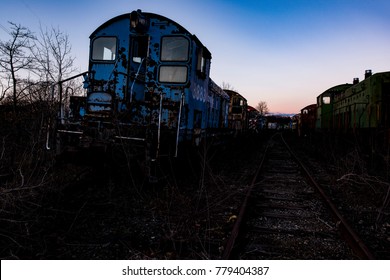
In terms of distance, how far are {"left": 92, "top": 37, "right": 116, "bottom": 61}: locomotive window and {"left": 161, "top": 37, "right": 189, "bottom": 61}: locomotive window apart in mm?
1268

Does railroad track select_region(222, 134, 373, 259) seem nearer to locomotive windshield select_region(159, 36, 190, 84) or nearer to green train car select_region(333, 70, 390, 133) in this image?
locomotive windshield select_region(159, 36, 190, 84)

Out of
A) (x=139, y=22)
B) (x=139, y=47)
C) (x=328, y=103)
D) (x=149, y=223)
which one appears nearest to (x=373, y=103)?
(x=139, y=47)

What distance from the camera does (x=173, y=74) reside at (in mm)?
7172

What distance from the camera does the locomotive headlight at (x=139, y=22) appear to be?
6.80 m

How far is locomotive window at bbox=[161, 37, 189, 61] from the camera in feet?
23.3

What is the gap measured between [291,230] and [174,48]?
504cm

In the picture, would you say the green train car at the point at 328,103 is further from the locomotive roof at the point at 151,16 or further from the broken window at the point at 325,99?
the locomotive roof at the point at 151,16

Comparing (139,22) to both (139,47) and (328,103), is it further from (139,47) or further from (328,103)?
(328,103)

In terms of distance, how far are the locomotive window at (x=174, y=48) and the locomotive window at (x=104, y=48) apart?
1.27 meters

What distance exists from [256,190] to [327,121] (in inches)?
515

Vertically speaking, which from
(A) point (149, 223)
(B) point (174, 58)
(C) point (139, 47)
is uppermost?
(C) point (139, 47)

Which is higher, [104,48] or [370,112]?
[104,48]

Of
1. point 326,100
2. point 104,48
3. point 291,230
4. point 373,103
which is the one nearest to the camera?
point 291,230

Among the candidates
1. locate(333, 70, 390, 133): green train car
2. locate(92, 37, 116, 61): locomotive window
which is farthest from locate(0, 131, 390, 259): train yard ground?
locate(333, 70, 390, 133): green train car
